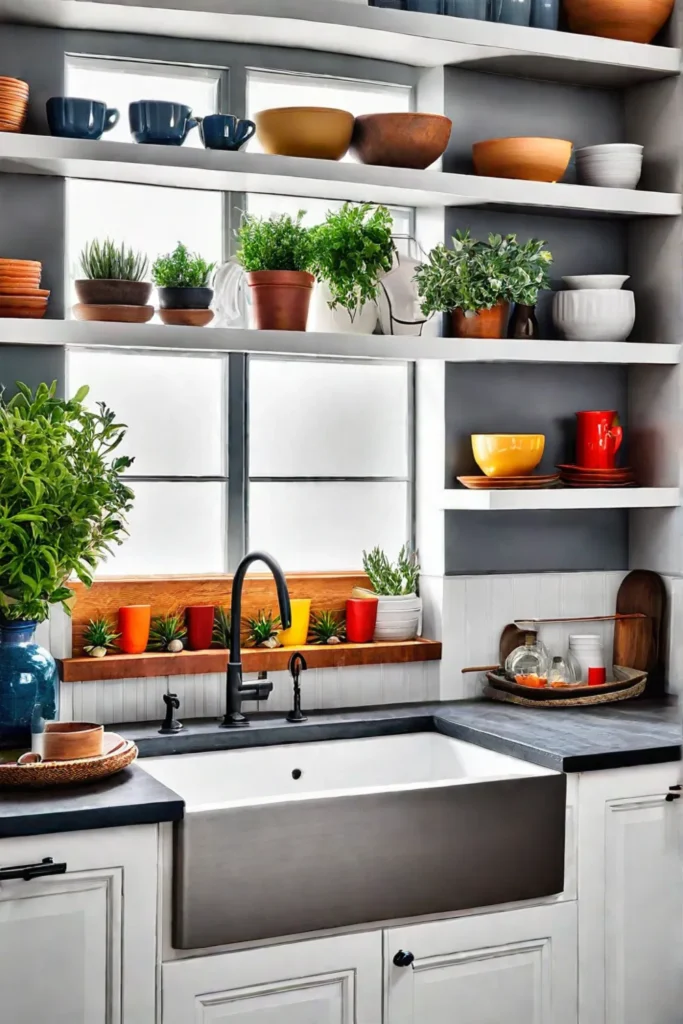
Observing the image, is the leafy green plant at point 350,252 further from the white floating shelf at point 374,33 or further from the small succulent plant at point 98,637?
the small succulent plant at point 98,637

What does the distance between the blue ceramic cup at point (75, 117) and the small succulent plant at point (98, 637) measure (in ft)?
3.74

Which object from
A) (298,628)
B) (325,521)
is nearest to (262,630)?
(298,628)

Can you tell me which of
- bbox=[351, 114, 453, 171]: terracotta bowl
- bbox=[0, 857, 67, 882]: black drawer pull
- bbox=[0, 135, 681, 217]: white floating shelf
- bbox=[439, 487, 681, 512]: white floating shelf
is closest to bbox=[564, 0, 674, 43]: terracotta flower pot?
bbox=[0, 135, 681, 217]: white floating shelf

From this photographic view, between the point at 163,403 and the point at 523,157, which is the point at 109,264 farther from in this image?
the point at 523,157

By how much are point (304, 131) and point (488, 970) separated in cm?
196

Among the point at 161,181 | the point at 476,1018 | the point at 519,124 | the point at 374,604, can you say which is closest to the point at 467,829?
the point at 476,1018

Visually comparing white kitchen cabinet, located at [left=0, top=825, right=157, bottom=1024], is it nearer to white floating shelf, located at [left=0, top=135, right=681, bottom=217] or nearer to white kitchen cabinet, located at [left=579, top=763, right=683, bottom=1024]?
white kitchen cabinet, located at [left=579, top=763, right=683, bottom=1024]

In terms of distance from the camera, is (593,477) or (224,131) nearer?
(224,131)

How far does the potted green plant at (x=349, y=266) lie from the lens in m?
2.99

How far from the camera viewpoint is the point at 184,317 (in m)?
2.90

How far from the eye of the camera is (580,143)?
3449mm

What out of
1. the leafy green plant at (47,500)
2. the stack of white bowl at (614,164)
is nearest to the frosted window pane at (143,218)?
the leafy green plant at (47,500)

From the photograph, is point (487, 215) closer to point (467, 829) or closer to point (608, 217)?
point (608, 217)

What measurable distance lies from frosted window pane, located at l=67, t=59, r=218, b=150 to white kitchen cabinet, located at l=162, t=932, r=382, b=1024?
1.93 m
